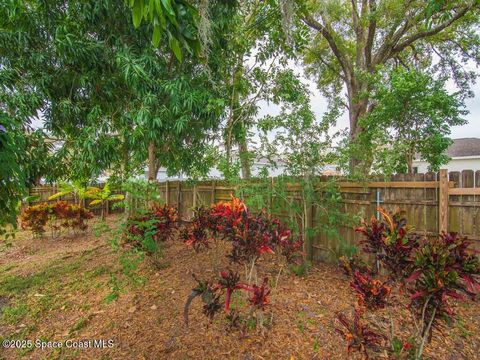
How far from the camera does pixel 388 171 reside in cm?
384

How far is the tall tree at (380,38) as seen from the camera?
884cm

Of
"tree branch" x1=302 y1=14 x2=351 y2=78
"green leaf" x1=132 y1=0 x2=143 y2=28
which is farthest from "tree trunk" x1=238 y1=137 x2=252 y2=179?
"tree branch" x1=302 y1=14 x2=351 y2=78

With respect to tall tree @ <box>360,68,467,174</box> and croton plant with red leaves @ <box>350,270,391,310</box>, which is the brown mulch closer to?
croton plant with red leaves @ <box>350,270,391,310</box>

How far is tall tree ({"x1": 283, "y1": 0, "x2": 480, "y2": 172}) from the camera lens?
348 inches

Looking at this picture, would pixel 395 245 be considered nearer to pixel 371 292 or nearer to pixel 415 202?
pixel 371 292

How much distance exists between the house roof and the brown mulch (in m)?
15.2

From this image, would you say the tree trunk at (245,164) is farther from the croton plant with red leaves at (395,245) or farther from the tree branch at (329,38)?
the tree branch at (329,38)

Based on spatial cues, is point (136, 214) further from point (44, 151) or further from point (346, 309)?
point (346, 309)

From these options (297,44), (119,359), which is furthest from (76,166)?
(297,44)

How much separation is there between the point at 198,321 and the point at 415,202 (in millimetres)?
3431

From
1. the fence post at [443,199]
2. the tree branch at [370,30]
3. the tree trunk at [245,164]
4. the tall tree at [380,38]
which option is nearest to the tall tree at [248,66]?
the tree trunk at [245,164]

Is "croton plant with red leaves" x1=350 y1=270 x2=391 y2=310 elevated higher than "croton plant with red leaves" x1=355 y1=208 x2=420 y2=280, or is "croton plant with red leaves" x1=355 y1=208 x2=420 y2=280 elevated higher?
"croton plant with red leaves" x1=355 y1=208 x2=420 y2=280

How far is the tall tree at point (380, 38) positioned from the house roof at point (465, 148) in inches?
210

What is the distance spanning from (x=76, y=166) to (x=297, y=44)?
477 cm
